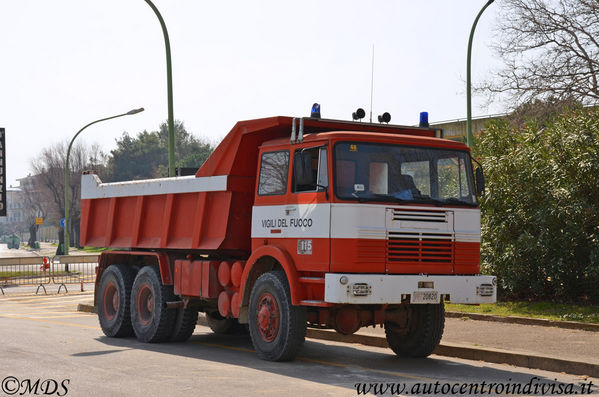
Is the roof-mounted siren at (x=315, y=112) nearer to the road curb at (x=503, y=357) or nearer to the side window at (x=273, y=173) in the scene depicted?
the side window at (x=273, y=173)

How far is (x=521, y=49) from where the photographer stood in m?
28.1

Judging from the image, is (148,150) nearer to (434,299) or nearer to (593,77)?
(593,77)

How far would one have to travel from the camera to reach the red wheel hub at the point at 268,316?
449 inches

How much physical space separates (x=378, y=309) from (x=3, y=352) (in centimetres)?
522

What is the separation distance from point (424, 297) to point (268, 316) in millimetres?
2046

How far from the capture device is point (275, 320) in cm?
1141

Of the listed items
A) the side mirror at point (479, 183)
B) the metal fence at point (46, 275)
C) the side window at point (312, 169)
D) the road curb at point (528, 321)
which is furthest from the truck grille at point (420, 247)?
the metal fence at point (46, 275)

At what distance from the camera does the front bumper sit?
1039 centimetres

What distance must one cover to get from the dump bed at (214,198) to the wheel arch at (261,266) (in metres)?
0.73

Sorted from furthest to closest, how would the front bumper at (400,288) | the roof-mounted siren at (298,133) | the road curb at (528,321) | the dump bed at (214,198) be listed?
1. the road curb at (528,321)
2. the dump bed at (214,198)
3. the roof-mounted siren at (298,133)
4. the front bumper at (400,288)

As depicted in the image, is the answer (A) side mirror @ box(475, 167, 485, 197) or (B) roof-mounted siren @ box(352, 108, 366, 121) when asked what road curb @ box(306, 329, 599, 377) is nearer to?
(A) side mirror @ box(475, 167, 485, 197)

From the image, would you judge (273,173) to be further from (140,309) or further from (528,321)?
(528,321)

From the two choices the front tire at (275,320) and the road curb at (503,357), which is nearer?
the road curb at (503,357)

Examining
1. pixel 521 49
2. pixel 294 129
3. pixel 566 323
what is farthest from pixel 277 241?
pixel 521 49
